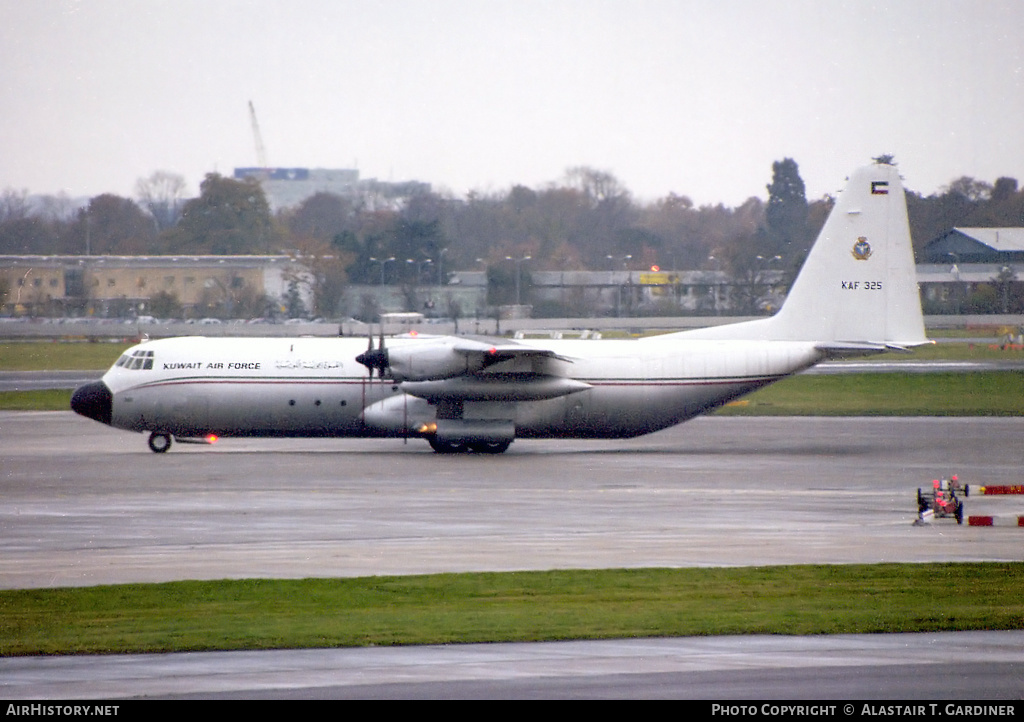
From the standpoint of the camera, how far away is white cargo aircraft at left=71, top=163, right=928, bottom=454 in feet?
98.3

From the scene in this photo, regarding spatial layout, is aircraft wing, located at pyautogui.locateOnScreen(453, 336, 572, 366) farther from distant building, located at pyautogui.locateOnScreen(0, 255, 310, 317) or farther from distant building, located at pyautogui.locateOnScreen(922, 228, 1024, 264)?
distant building, located at pyautogui.locateOnScreen(0, 255, 310, 317)

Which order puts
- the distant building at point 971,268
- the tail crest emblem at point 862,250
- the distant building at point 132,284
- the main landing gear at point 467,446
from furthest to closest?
the distant building at point 132,284 < the distant building at point 971,268 < the tail crest emblem at point 862,250 < the main landing gear at point 467,446

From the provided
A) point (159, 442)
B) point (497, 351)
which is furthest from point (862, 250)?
point (159, 442)

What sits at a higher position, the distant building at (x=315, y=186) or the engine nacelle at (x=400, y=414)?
the distant building at (x=315, y=186)

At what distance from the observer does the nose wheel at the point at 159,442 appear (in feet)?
101

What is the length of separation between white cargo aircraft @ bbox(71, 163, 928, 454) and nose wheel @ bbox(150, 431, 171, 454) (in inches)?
1.5

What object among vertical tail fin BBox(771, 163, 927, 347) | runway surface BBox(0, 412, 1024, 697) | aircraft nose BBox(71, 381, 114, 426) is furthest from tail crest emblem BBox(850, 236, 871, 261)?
aircraft nose BBox(71, 381, 114, 426)

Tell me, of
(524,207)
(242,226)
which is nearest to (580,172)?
(524,207)

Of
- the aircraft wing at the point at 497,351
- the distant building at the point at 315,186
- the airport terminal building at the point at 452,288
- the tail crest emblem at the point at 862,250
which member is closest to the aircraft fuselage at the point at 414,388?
the aircraft wing at the point at 497,351

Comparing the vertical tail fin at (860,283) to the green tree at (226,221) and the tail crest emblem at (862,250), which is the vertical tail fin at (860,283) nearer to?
the tail crest emblem at (862,250)

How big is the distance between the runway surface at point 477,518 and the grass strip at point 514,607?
0.63m

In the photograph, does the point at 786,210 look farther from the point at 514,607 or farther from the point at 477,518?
the point at 514,607

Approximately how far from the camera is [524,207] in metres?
78.6

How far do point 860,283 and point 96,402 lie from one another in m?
20.4
